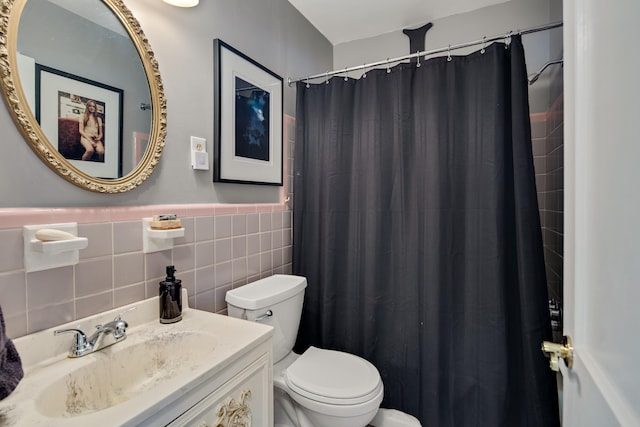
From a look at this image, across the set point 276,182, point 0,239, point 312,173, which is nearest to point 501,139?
point 312,173

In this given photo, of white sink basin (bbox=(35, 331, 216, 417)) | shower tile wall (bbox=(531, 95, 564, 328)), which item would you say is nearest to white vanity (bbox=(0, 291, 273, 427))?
white sink basin (bbox=(35, 331, 216, 417))

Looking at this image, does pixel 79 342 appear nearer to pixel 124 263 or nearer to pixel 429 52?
pixel 124 263

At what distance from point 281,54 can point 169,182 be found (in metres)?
1.13

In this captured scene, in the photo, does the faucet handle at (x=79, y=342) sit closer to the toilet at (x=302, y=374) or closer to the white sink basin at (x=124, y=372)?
the white sink basin at (x=124, y=372)

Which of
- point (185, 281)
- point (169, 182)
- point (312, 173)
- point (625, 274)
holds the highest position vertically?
point (312, 173)

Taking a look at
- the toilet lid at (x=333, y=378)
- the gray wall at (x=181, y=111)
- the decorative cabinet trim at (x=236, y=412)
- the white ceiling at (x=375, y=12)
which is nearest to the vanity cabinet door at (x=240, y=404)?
the decorative cabinet trim at (x=236, y=412)

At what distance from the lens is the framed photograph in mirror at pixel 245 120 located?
140 centimetres

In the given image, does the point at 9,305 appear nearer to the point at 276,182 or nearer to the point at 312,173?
the point at 276,182

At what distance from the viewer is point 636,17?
441mm

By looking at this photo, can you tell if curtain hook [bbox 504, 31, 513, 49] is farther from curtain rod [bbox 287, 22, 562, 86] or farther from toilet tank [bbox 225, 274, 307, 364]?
toilet tank [bbox 225, 274, 307, 364]

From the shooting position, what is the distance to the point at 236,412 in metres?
0.86

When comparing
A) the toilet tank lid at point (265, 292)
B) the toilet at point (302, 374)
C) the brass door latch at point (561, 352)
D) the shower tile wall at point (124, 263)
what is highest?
the shower tile wall at point (124, 263)

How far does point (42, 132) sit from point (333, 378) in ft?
4.53

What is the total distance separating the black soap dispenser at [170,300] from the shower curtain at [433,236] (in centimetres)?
90
